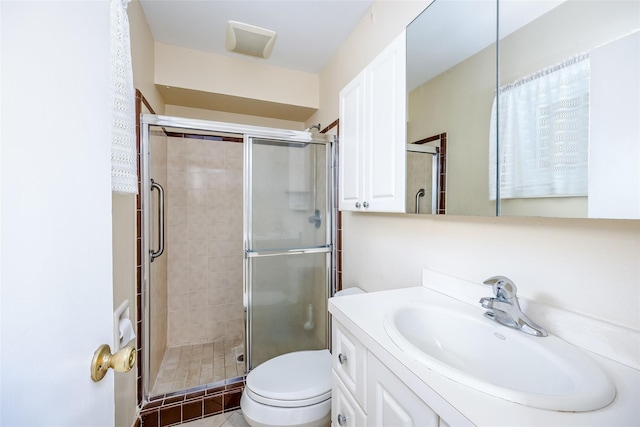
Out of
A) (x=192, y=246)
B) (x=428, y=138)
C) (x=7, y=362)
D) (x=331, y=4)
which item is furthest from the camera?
(x=192, y=246)

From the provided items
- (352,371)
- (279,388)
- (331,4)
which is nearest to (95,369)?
(352,371)

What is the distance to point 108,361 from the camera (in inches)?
20.5

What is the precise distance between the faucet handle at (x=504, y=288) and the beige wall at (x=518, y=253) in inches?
4.1

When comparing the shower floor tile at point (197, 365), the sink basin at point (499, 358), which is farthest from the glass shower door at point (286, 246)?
the sink basin at point (499, 358)

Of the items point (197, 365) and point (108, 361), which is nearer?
point (108, 361)

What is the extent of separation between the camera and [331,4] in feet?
5.40

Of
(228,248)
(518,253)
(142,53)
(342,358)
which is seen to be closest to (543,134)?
(518,253)

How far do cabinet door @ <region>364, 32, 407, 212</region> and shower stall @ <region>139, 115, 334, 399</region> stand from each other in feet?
2.53

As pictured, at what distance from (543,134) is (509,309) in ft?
1.65

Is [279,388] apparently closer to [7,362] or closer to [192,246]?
[7,362]

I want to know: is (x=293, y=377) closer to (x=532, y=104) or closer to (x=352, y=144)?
(x=352, y=144)

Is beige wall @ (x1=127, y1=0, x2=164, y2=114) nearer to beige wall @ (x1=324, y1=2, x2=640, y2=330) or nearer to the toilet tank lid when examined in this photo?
beige wall @ (x1=324, y1=2, x2=640, y2=330)

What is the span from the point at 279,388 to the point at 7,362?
1.22m

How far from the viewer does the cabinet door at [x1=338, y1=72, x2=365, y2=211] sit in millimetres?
1403
